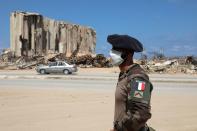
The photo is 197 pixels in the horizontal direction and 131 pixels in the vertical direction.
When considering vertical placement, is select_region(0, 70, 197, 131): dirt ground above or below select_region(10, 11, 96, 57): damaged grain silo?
below

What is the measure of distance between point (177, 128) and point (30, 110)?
468 centimetres

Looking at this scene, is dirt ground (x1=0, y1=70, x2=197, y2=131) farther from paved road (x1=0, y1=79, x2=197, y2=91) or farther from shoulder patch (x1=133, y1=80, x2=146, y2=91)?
paved road (x1=0, y1=79, x2=197, y2=91)

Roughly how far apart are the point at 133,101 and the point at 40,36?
6810 centimetres

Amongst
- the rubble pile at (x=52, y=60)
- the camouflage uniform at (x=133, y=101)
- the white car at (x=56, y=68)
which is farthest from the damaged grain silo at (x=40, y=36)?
the camouflage uniform at (x=133, y=101)

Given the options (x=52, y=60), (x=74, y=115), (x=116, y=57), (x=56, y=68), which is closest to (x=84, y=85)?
(x=74, y=115)

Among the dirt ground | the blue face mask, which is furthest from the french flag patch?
the dirt ground

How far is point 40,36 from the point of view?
2808 inches

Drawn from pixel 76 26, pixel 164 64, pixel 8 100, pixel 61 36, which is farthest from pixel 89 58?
pixel 8 100

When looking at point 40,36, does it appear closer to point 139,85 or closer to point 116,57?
point 116,57

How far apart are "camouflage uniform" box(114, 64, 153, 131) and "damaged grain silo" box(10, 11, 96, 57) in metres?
62.2

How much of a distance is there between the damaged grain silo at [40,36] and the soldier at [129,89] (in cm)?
6207

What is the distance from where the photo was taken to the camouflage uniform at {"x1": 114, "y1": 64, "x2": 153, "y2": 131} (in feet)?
13.3

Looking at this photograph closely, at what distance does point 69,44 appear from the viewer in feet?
265

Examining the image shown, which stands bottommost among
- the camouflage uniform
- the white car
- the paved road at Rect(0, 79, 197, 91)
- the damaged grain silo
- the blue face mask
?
the paved road at Rect(0, 79, 197, 91)
